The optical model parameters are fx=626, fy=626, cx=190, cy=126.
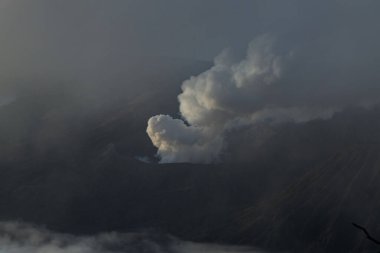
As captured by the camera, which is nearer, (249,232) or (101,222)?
(249,232)

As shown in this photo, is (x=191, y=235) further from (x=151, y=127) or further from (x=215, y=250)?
(x=151, y=127)

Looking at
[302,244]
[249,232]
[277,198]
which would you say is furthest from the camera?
[277,198]

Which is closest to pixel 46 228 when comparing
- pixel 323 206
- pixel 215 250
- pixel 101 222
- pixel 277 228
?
pixel 101 222

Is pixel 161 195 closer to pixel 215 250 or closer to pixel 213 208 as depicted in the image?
pixel 213 208

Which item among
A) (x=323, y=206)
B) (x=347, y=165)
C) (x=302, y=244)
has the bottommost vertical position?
(x=302, y=244)

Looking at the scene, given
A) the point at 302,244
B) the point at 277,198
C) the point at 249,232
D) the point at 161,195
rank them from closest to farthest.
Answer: the point at 302,244 → the point at 249,232 → the point at 277,198 → the point at 161,195

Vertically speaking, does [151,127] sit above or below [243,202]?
above

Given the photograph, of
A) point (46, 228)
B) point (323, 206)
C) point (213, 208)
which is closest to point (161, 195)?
→ point (213, 208)
